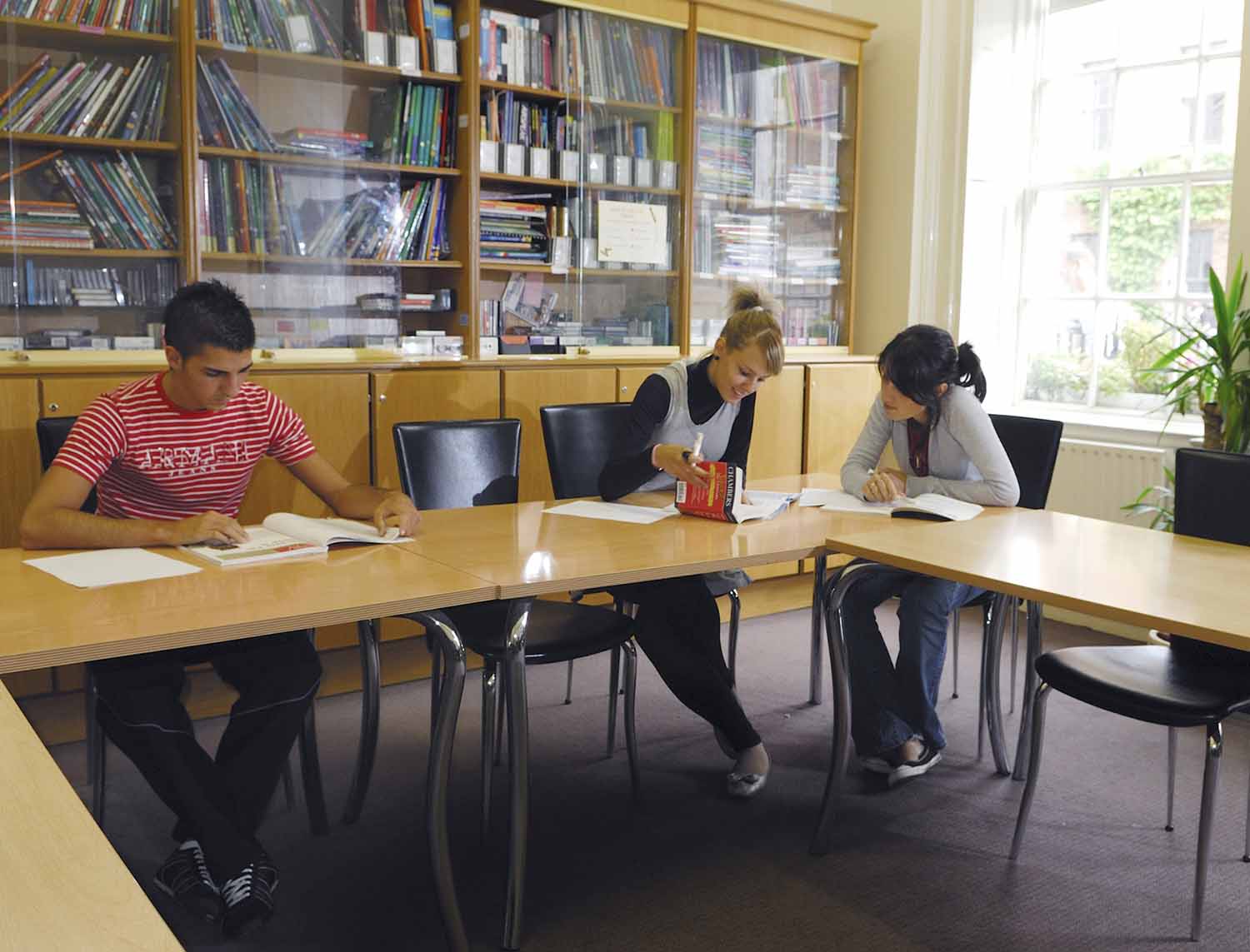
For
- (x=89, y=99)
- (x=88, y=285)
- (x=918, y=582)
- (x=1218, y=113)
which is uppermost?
(x=1218, y=113)

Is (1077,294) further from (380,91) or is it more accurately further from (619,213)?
(380,91)

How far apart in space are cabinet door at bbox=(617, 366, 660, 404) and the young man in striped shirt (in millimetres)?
1549

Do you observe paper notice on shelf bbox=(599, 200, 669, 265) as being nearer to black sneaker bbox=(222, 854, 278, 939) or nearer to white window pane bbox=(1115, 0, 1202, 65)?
white window pane bbox=(1115, 0, 1202, 65)

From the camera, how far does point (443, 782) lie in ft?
A: 6.37

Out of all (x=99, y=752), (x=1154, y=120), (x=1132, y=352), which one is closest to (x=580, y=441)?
(x=99, y=752)

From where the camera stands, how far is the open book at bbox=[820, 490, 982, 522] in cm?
268

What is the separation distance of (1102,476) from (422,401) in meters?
2.57

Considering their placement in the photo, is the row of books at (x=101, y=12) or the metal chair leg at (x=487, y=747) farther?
the row of books at (x=101, y=12)

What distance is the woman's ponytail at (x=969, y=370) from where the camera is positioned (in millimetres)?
2938

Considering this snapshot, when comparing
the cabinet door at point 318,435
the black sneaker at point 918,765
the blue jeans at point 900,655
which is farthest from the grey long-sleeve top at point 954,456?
the cabinet door at point 318,435

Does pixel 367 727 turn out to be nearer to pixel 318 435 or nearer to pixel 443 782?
pixel 443 782

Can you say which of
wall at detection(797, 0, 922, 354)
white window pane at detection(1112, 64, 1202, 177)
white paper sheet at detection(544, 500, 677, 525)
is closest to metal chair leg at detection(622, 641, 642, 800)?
white paper sheet at detection(544, 500, 677, 525)

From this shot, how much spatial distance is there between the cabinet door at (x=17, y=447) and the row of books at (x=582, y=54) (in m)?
1.81

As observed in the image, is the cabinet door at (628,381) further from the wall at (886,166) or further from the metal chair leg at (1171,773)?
the metal chair leg at (1171,773)
